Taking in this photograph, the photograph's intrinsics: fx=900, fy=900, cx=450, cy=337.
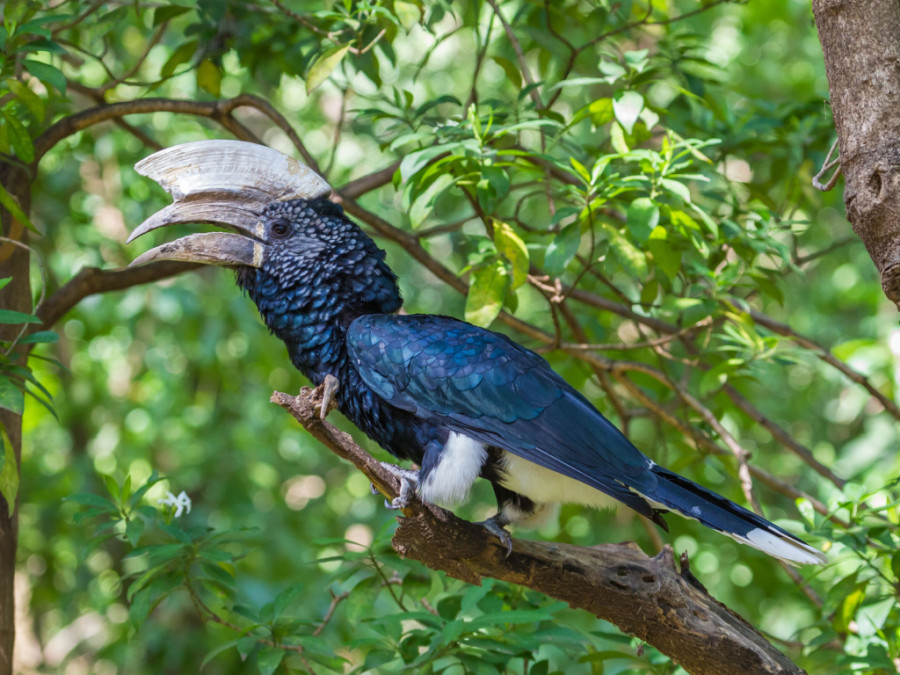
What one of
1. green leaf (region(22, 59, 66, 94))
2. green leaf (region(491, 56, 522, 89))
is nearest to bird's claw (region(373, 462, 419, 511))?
green leaf (region(22, 59, 66, 94))

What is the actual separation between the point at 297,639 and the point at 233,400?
11.4ft

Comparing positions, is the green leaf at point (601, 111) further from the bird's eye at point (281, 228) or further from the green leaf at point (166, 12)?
the green leaf at point (166, 12)

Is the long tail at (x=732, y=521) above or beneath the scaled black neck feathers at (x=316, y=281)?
beneath

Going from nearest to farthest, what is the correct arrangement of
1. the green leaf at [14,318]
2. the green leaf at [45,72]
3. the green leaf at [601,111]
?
1. the green leaf at [14,318]
2. the green leaf at [45,72]
3. the green leaf at [601,111]

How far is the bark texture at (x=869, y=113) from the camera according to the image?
200 cm

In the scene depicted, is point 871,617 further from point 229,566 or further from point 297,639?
point 229,566

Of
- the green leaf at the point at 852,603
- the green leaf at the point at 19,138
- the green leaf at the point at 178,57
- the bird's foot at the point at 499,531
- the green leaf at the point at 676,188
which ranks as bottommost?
the green leaf at the point at 852,603

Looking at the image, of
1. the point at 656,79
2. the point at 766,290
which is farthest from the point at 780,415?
the point at 656,79

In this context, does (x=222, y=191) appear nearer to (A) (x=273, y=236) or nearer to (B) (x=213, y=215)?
(B) (x=213, y=215)

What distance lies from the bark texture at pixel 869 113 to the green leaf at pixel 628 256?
832 mm

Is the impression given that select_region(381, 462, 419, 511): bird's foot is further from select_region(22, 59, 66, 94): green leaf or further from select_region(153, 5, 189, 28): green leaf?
select_region(153, 5, 189, 28): green leaf

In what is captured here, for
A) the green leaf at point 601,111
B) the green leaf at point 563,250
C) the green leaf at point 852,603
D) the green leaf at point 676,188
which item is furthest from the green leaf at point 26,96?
the green leaf at point 852,603

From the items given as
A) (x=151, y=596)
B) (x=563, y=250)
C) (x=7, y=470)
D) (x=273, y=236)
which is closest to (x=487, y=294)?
(x=563, y=250)

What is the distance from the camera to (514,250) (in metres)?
2.79
